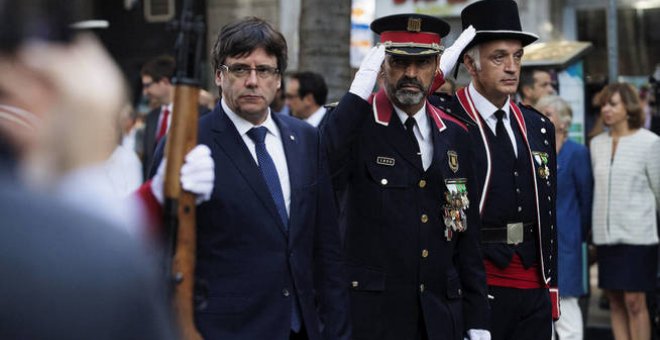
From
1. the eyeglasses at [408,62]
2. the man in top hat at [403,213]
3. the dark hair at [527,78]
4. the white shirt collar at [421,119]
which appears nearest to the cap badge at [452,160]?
the man in top hat at [403,213]

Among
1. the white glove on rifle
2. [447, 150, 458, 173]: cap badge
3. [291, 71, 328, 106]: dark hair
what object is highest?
[291, 71, 328, 106]: dark hair

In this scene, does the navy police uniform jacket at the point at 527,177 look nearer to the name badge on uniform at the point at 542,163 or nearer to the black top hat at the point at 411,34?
the name badge on uniform at the point at 542,163

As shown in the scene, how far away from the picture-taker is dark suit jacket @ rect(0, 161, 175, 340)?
153 cm

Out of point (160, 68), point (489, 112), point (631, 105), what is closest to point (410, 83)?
point (489, 112)

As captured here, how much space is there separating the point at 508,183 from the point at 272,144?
1.67 meters

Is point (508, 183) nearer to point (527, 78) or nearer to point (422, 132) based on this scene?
point (422, 132)

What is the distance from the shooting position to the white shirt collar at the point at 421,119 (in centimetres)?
512

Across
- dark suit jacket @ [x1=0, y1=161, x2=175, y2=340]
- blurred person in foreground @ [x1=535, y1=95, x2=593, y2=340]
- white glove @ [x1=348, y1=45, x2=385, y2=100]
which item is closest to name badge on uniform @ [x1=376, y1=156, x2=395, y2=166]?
white glove @ [x1=348, y1=45, x2=385, y2=100]

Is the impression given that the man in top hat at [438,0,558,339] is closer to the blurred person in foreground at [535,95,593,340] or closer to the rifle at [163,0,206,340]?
the rifle at [163,0,206,340]

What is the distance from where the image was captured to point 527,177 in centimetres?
568

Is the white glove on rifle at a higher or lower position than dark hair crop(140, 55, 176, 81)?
lower

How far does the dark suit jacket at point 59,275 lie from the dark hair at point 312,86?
7.57 m

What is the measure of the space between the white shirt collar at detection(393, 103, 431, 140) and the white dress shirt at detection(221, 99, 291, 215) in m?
0.90

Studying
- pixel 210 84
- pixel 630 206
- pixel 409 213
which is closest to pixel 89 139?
pixel 409 213
